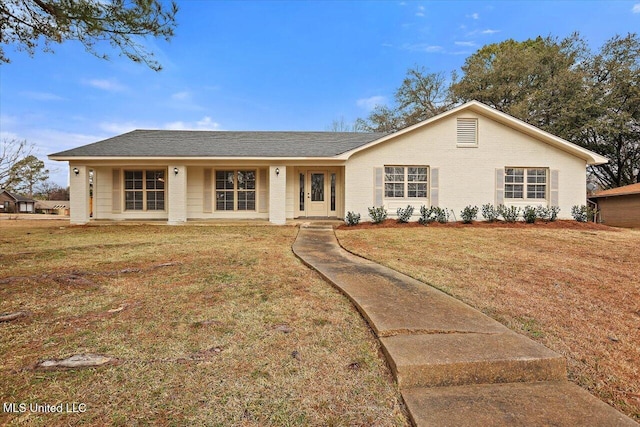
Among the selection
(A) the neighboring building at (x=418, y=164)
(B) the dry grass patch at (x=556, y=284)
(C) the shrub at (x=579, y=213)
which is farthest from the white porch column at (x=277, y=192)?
(C) the shrub at (x=579, y=213)

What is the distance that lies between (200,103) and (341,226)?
12.4 m

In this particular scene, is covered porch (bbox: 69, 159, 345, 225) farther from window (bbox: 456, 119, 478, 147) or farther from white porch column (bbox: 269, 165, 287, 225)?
window (bbox: 456, 119, 478, 147)

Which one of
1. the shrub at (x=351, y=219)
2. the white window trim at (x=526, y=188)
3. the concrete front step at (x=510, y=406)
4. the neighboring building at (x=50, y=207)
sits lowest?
the concrete front step at (x=510, y=406)

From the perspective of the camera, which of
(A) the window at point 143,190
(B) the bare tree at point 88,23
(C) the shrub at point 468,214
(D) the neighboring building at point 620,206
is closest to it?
(B) the bare tree at point 88,23

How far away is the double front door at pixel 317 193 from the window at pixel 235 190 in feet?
6.50

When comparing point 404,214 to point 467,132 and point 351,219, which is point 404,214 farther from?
point 467,132

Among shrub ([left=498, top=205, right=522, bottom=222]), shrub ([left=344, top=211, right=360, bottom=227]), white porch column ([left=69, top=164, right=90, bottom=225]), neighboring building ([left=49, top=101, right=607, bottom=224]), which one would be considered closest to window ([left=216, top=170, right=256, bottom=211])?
neighboring building ([left=49, top=101, right=607, bottom=224])

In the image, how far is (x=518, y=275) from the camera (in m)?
4.72

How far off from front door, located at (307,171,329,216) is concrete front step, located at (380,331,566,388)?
10918mm

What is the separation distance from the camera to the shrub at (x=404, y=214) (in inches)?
458

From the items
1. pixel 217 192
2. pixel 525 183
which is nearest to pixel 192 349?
pixel 217 192

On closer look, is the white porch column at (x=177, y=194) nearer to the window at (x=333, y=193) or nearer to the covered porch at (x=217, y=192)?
the covered porch at (x=217, y=192)

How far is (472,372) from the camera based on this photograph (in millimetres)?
2018

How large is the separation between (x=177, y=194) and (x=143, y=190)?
79.8 inches
